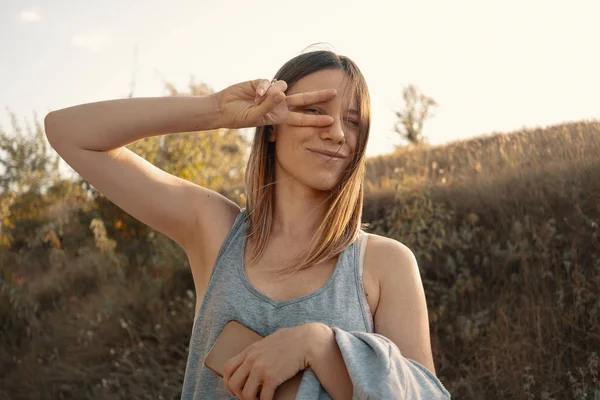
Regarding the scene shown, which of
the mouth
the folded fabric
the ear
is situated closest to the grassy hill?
the ear

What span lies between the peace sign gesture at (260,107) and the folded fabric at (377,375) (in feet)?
2.27

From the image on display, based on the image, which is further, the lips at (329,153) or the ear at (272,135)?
the ear at (272,135)

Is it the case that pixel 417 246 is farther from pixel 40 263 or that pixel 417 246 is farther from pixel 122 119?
pixel 40 263

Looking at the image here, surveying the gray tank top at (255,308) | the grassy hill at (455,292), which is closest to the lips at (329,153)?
the gray tank top at (255,308)

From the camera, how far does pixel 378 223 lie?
18.0 ft

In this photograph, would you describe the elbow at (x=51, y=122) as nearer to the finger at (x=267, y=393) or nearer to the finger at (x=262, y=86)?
the finger at (x=262, y=86)

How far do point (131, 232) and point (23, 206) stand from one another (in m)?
4.35

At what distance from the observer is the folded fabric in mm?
1610

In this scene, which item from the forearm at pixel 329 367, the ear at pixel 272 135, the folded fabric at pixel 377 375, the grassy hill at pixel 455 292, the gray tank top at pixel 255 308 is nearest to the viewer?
the folded fabric at pixel 377 375

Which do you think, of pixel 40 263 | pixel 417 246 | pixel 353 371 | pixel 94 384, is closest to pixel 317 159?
pixel 353 371

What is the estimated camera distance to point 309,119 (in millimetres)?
2094

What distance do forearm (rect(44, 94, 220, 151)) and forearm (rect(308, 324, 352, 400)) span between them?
2.64 ft

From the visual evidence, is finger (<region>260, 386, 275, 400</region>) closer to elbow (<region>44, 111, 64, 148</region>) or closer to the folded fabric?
the folded fabric

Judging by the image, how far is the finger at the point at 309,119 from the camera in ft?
6.85
